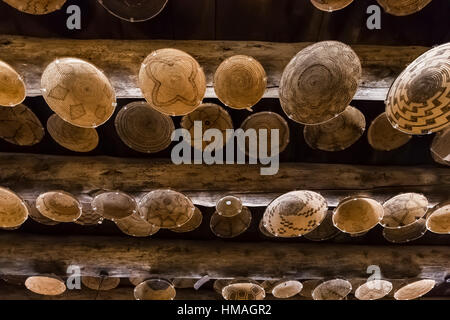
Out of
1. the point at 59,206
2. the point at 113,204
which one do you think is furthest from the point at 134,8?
the point at 59,206

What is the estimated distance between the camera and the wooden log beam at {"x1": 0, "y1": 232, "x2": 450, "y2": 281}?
316 cm

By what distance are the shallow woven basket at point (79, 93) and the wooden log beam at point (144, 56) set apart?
0.27 ft

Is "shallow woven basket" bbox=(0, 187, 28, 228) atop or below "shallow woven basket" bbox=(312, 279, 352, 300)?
atop

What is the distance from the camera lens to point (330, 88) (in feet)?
6.62

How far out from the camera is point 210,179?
8.80 feet

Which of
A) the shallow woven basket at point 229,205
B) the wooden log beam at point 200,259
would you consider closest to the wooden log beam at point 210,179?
the shallow woven basket at point 229,205

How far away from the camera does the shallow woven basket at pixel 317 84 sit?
74.3 inches

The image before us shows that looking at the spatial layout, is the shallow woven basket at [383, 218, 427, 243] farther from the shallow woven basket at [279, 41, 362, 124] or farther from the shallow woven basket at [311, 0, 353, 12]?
the shallow woven basket at [311, 0, 353, 12]

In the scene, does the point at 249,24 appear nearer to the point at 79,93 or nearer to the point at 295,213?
the point at 79,93

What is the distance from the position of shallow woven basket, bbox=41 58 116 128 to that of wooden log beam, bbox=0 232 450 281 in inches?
70.0

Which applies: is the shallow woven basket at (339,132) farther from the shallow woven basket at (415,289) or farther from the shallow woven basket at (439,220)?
the shallow woven basket at (415,289)

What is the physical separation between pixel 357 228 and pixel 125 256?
2.31 metres

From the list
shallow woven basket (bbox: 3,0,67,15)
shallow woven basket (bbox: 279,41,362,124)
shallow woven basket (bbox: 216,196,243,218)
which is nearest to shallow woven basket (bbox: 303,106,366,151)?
shallow woven basket (bbox: 279,41,362,124)
